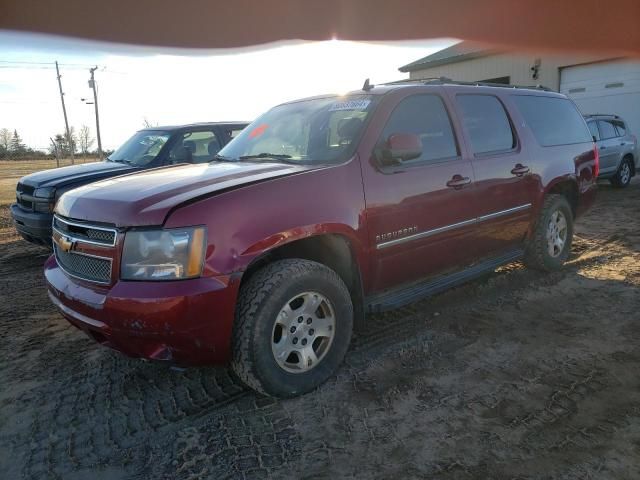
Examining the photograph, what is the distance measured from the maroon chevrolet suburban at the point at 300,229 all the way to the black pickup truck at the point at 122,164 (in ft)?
9.75

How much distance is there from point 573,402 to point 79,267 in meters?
3.03

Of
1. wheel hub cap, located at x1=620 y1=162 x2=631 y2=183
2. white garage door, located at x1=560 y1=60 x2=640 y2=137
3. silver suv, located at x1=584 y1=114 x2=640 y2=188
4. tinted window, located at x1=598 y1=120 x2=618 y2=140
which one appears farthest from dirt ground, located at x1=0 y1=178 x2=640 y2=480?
white garage door, located at x1=560 y1=60 x2=640 y2=137

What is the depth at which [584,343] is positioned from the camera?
3652 mm

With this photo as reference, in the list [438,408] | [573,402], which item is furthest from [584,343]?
[438,408]

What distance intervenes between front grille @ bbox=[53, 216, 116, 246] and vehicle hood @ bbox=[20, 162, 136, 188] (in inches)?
134

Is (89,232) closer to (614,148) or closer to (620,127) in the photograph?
(614,148)

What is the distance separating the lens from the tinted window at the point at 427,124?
373cm

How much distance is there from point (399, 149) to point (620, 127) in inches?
456

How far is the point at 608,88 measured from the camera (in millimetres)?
15578

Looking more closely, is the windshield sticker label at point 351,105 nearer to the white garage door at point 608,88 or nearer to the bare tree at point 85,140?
the white garage door at point 608,88

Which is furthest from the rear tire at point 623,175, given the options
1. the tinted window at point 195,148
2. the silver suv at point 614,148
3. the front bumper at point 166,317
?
the front bumper at point 166,317

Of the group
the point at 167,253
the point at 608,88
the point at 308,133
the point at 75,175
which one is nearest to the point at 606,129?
the point at 608,88

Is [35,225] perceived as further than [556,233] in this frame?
Yes

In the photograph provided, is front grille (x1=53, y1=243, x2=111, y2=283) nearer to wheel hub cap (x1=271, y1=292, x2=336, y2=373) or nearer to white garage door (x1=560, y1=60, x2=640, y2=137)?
wheel hub cap (x1=271, y1=292, x2=336, y2=373)
